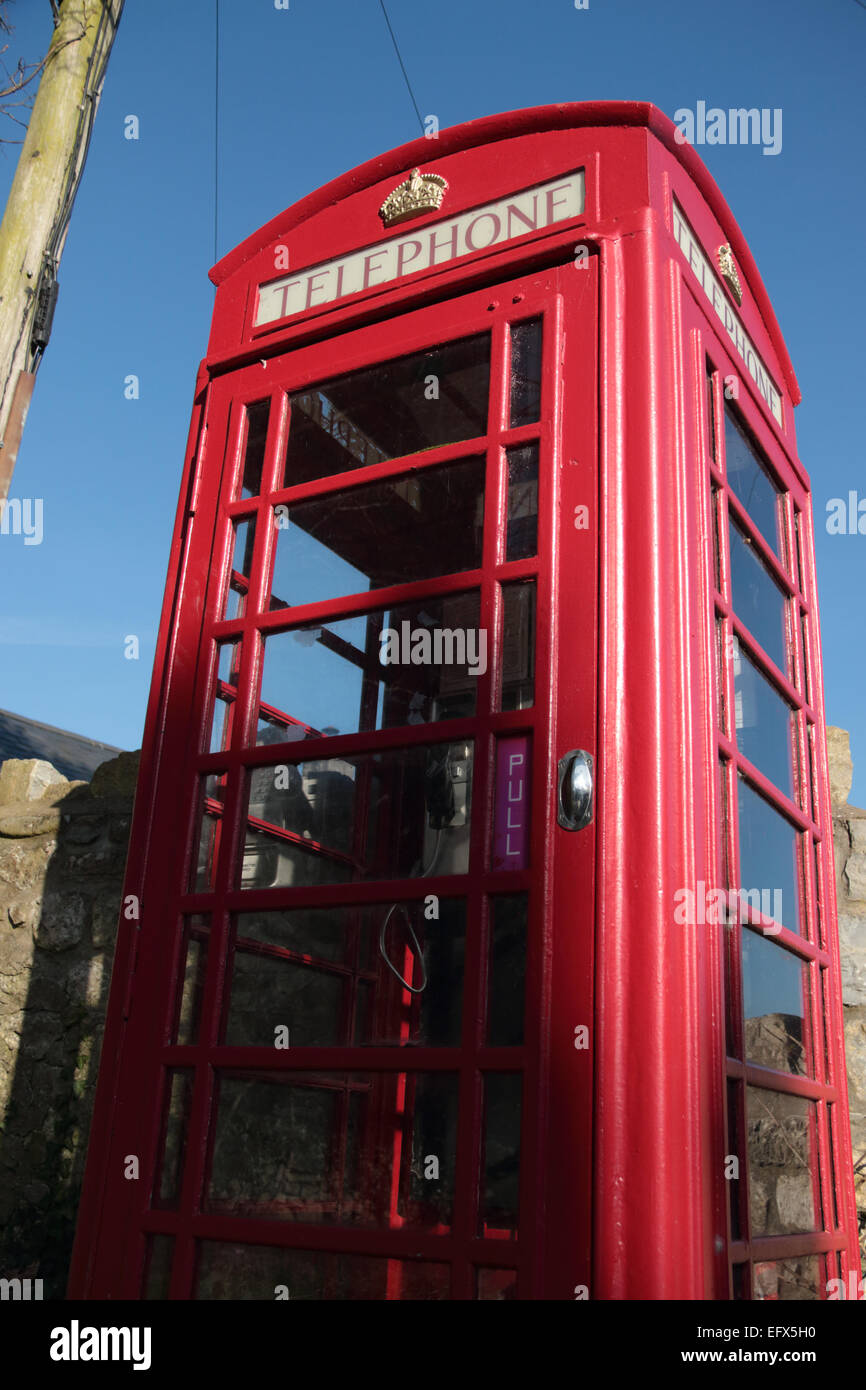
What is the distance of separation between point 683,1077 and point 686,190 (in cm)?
209

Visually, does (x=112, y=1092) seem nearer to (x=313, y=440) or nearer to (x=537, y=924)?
(x=537, y=924)

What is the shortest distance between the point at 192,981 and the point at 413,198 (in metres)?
2.01

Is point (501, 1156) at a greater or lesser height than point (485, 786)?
lesser

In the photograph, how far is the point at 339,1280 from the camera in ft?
7.79

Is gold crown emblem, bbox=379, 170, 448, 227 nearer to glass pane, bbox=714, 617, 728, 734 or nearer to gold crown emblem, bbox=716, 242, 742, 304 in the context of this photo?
gold crown emblem, bbox=716, 242, 742, 304

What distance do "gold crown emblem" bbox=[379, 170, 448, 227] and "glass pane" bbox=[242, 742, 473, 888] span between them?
1424 millimetres

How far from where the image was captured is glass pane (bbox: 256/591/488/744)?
244 cm

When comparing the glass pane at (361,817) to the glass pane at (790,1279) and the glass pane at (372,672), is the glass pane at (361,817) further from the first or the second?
the glass pane at (790,1279)

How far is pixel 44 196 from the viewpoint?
300 centimetres

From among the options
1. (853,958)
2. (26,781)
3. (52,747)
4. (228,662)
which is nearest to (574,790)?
(228,662)

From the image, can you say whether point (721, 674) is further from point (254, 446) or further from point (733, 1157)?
point (254, 446)

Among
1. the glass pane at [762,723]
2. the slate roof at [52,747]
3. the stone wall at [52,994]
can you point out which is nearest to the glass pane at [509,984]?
the glass pane at [762,723]

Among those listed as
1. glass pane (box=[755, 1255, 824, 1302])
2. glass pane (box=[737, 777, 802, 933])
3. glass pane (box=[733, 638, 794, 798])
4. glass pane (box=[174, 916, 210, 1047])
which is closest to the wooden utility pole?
glass pane (box=[174, 916, 210, 1047])
